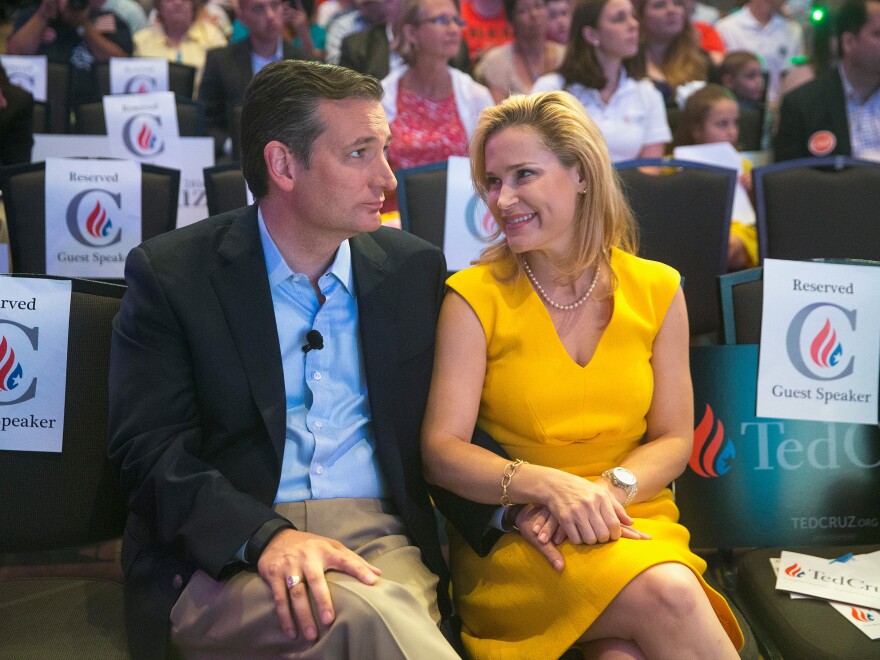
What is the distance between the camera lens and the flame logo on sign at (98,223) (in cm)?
282

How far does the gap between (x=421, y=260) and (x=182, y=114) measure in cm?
276

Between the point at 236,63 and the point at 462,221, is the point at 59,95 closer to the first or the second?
the point at 236,63

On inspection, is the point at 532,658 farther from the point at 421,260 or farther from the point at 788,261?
the point at 788,261

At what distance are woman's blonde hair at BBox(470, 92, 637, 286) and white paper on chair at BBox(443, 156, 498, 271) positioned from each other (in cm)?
83

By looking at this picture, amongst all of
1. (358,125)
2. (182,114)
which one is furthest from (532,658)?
(182,114)

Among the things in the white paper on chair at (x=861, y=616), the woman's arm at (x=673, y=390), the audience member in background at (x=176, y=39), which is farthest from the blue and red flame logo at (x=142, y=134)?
the white paper on chair at (x=861, y=616)

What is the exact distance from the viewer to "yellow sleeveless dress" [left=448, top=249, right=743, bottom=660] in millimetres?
1825

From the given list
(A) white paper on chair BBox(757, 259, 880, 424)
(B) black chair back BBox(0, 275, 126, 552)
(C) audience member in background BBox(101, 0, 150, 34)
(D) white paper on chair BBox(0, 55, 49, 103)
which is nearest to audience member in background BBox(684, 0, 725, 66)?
(C) audience member in background BBox(101, 0, 150, 34)

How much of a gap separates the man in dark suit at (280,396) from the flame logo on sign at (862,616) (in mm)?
821

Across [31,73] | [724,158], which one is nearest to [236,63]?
[31,73]

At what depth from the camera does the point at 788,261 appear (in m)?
2.22

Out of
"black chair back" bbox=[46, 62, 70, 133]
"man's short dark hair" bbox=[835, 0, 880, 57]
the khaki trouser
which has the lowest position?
the khaki trouser

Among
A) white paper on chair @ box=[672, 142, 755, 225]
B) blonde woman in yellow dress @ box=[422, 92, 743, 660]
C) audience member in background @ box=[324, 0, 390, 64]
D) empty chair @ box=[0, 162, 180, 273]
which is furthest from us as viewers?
audience member in background @ box=[324, 0, 390, 64]

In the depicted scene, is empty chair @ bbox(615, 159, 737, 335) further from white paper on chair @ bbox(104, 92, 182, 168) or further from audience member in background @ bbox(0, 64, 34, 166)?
audience member in background @ bbox(0, 64, 34, 166)
